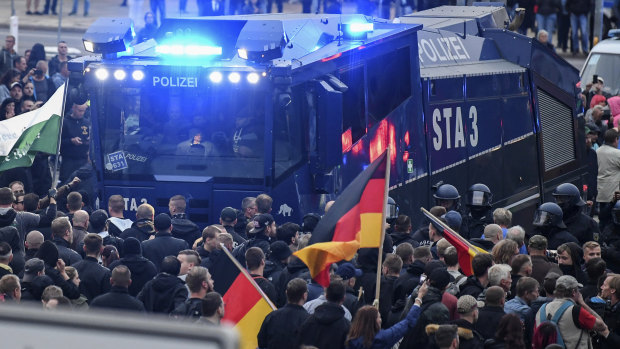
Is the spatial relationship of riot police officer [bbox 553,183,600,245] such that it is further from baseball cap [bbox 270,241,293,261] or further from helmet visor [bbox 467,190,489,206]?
baseball cap [bbox 270,241,293,261]

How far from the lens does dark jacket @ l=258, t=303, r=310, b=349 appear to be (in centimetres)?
713

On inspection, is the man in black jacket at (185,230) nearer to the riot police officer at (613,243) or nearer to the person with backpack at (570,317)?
the riot police officer at (613,243)

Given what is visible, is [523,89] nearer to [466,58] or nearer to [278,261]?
[466,58]

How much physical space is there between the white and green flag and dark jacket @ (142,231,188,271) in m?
3.19

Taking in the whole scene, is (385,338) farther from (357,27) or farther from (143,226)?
(357,27)

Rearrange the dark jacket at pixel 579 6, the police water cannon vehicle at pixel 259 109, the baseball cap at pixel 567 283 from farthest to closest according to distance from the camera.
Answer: the dark jacket at pixel 579 6 < the police water cannon vehicle at pixel 259 109 < the baseball cap at pixel 567 283

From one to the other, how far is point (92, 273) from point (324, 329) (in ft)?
8.35

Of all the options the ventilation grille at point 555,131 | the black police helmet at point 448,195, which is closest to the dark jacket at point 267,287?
the black police helmet at point 448,195

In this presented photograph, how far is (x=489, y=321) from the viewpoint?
731 centimetres

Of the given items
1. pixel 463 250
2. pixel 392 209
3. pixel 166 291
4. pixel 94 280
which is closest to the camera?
pixel 166 291

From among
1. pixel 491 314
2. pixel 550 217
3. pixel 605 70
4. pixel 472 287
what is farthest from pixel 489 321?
pixel 605 70

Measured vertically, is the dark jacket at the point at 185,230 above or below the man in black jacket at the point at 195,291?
below

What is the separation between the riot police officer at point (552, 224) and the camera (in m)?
10.8

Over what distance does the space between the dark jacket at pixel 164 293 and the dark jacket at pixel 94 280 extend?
0.65 metres
